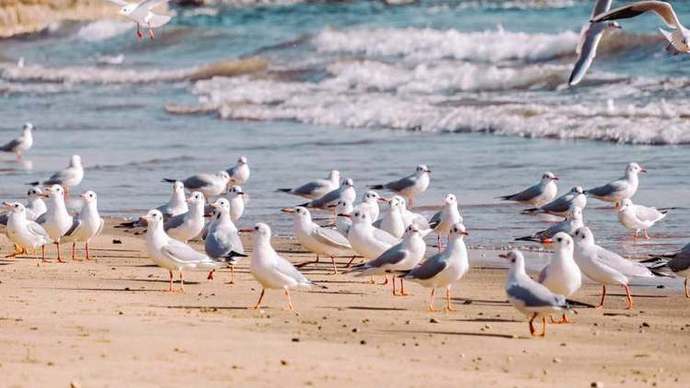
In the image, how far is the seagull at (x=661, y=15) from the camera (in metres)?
11.5

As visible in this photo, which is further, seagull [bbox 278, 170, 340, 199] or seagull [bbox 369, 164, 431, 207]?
seagull [bbox 369, 164, 431, 207]

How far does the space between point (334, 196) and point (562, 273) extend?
208 inches

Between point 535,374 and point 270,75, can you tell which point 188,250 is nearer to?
point 535,374

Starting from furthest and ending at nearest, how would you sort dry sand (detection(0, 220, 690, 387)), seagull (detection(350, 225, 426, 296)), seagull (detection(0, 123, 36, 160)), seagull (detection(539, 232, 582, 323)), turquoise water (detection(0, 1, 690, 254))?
seagull (detection(0, 123, 36, 160)), turquoise water (detection(0, 1, 690, 254)), seagull (detection(350, 225, 426, 296)), seagull (detection(539, 232, 582, 323)), dry sand (detection(0, 220, 690, 387))

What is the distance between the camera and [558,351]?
335 inches

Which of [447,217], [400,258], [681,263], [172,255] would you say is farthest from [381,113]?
[681,263]

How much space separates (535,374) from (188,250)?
3.82 m

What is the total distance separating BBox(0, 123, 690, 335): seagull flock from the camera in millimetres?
9656

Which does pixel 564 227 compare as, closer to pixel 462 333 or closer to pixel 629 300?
pixel 629 300

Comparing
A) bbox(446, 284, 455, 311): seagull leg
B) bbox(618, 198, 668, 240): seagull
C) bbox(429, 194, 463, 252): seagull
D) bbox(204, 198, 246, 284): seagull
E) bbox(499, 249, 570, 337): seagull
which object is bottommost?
bbox(618, 198, 668, 240): seagull

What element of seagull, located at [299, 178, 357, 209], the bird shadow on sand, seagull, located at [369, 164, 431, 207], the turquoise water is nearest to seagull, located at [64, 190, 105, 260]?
the turquoise water

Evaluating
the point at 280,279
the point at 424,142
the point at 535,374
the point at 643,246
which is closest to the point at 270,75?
the point at 424,142

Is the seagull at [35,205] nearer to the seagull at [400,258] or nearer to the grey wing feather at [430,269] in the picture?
the seagull at [400,258]

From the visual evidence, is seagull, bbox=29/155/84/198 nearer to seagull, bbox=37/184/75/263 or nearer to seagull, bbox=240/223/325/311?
seagull, bbox=37/184/75/263
